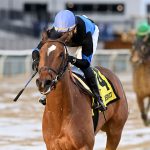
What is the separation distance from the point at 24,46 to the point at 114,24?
14618 millimetres

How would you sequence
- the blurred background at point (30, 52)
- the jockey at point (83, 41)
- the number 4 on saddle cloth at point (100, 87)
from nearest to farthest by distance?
1. the jockey at point (83, 41)
2. the number 4 on saddle cloth at point (100, 87)
3. the blurred background at point (30, 52)

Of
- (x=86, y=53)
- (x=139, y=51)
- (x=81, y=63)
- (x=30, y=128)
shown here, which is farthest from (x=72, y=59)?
(x=139, y=51)

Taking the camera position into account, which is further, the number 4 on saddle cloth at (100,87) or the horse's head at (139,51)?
the horse's head at (139,51)

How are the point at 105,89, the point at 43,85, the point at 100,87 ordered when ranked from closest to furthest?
the point at 43,85, the point at 100,87, the point at 105,89

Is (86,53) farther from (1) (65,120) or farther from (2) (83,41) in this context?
A: (1) (65,120)

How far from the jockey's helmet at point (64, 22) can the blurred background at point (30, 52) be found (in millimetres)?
2522

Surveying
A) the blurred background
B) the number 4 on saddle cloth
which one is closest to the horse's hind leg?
the number 4 on saddle cloth

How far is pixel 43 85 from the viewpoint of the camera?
5516 mm

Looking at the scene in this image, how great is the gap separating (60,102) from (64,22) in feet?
2.39

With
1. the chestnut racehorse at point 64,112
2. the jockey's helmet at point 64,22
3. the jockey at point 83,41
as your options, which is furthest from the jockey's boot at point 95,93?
the jockey's helmet at point 64,22

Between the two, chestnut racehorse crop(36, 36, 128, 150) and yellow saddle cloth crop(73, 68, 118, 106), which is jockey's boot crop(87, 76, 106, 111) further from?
yellow saddle cloth crop(73, 68, 118, 106)

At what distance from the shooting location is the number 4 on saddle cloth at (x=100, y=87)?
6676 mm

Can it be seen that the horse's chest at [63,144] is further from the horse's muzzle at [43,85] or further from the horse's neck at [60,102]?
the horse's muzzle at [43,85]

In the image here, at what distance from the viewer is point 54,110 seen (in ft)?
20.5
